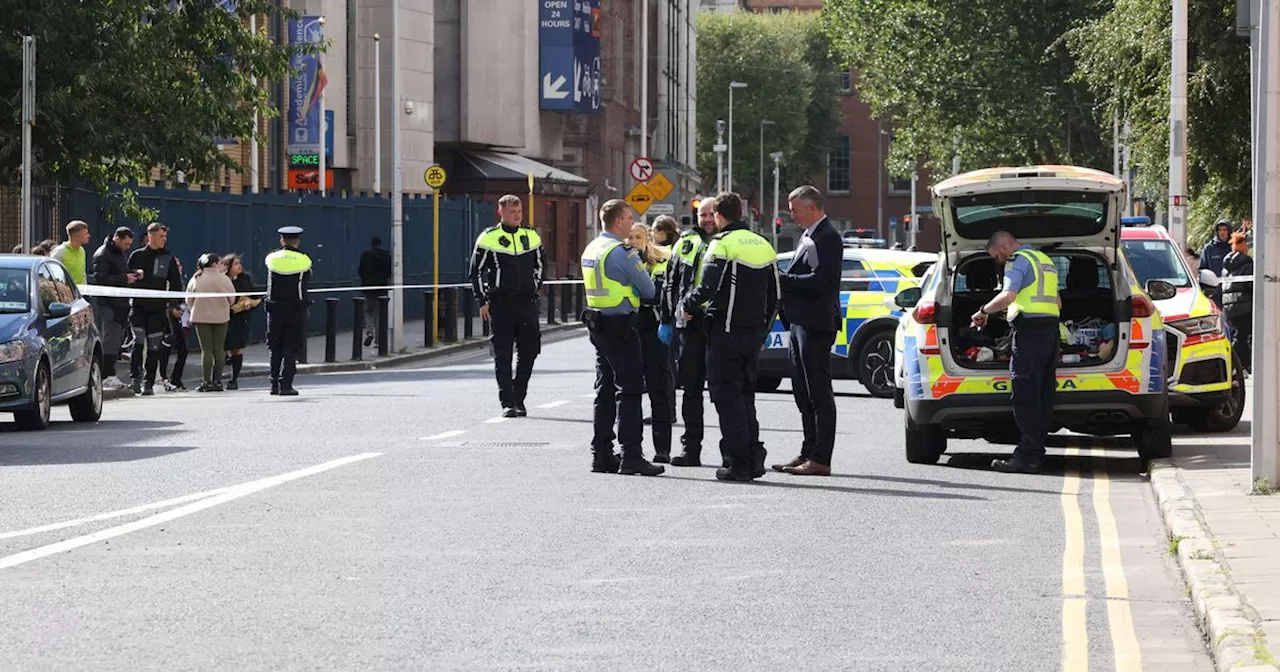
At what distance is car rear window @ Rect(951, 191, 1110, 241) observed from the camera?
50.6ft

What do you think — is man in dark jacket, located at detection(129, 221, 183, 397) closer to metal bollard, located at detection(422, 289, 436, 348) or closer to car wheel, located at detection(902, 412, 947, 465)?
metal bollard, located at detection(422, 289, 436, 348)

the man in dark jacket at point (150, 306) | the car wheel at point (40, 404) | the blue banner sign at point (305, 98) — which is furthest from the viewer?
the blue banner sign at point (305, 98)

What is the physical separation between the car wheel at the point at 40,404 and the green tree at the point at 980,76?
49469mm

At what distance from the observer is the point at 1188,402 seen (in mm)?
18109

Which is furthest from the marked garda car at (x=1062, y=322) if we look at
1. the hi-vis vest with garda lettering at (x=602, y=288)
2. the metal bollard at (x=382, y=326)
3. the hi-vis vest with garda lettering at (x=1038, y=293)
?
the metal bollard at (x=382, y=326)

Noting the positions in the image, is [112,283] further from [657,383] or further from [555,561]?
[555,561]

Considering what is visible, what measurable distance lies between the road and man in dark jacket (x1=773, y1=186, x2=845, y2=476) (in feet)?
0.94

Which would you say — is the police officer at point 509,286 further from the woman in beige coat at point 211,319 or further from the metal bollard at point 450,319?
the metal bollard at point 450,319

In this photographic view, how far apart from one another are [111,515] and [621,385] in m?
3.83

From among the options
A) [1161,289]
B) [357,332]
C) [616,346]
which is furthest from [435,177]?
[616,346]

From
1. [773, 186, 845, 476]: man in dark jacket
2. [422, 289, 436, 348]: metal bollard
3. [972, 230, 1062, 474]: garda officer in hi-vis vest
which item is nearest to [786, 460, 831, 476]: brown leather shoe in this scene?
[773, 186, 845, 476]: man in dark jacket

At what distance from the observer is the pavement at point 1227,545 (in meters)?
8.14

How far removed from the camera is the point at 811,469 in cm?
1493

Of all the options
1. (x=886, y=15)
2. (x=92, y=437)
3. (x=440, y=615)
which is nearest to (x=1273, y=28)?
(x=440, y=615)
